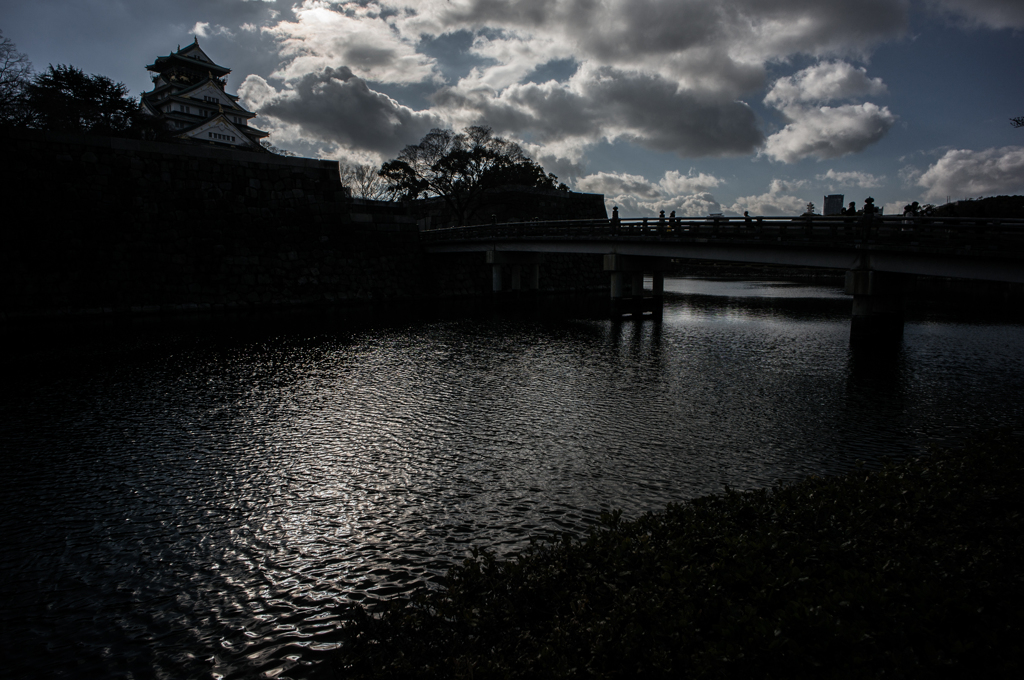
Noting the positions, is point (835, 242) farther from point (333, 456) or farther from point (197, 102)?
point (197, 102)

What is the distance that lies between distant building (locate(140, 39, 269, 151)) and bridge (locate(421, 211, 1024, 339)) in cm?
5204

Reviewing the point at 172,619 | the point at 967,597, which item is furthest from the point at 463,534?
the point at 967,597

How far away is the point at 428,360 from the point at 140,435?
31.6 feet

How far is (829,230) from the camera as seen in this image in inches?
1029

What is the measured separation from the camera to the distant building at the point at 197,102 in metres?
69.9

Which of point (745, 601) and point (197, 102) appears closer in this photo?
point (745, 601)

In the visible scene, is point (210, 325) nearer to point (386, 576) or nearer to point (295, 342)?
point (295, 342)

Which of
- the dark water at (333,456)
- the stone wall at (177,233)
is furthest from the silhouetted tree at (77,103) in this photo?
the dark water at (333,456)

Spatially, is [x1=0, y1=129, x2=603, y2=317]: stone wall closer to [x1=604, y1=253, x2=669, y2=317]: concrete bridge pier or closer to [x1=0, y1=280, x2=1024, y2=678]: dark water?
[x1=0, y1=280, x2=1024, y2=678]: dark water

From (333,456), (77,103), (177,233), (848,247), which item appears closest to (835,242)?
(848,247)

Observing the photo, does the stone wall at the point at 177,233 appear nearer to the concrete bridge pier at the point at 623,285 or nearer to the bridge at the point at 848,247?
the bridge at the point at 848,247

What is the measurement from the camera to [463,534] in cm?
749

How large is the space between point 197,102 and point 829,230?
8075 cm

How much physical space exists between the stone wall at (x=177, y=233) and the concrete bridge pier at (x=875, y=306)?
3356 centimetres
